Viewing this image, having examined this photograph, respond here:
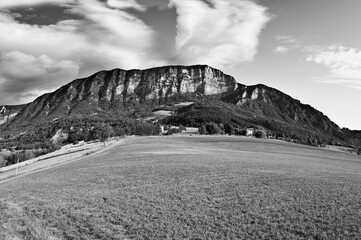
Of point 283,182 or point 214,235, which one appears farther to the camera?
point 283,182

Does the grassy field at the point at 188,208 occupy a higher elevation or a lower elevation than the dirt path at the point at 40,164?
higher

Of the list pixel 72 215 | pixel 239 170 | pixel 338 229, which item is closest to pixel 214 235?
pixel 338 229

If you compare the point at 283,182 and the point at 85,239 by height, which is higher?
the point at 283,182

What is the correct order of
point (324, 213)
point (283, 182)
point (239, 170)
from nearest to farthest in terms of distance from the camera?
1. point (324, 213)
2. point (283, 182)
3. point (239, 170)

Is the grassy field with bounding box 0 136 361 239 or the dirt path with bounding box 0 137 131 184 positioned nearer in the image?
the grassy field with bounding box 0 136 361 239

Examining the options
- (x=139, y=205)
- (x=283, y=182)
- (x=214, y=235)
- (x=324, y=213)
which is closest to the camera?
(x=214, y=235)

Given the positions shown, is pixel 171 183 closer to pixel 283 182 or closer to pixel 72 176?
pixel 283 182

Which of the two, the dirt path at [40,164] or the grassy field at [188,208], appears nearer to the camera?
the grassy field at [188,208]

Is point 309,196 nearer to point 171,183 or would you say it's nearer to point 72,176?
point 171,183

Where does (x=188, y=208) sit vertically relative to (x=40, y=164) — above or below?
above

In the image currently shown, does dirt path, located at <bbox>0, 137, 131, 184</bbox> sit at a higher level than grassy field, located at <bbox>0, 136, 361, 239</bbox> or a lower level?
lower

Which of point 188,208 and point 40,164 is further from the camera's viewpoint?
point 40,164
